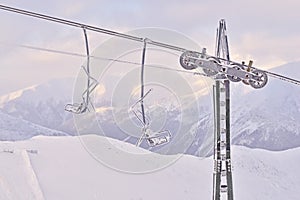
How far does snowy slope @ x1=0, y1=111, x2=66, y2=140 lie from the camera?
3913 millimetres

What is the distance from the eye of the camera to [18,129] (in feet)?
13.6

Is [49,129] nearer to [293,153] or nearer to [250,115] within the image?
[250,115]

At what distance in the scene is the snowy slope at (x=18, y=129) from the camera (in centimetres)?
391

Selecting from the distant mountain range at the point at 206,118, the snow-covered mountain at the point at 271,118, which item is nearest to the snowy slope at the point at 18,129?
the distant mountain range at the point at 206,118

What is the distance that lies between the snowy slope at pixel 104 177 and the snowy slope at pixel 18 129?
11 centimetres

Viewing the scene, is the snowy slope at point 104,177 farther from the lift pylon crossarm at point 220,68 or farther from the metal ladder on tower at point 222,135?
the lift pylon crossarm at point 220,68

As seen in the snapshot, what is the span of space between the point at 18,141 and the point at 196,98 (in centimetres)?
230

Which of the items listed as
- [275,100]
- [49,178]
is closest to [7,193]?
[49,178]

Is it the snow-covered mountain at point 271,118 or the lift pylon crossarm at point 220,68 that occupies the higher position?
the snow-covered mountain at point 271,118

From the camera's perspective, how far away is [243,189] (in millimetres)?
4793

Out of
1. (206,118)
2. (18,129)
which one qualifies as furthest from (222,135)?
(18,129)

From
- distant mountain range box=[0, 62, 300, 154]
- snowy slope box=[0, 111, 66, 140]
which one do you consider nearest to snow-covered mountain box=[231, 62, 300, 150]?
distant mountain range box=[0, 62, 300, 154]

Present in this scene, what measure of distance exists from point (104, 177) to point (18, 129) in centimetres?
79

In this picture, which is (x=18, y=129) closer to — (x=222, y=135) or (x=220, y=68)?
(x=222, y=135)
